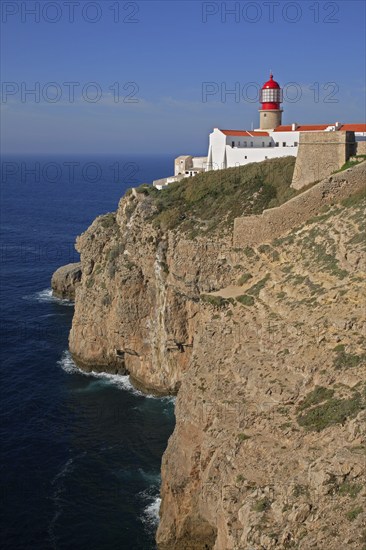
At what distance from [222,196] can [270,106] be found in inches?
572

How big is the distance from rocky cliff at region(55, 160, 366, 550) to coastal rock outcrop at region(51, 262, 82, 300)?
857 inches

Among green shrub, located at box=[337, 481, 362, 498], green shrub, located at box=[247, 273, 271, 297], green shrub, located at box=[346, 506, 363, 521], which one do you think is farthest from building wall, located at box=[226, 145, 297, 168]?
green shrub, located at box=[346, 506, 363, 521]

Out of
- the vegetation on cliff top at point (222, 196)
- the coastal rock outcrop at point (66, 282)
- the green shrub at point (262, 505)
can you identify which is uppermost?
the vegetation on cliff top at point (222, 196)

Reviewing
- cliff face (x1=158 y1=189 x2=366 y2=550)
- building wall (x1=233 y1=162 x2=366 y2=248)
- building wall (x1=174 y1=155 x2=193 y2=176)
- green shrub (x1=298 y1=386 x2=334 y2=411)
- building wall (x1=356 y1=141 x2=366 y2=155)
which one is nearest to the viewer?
cliff face (x1=158 y1=189 x2=366 y2=550)

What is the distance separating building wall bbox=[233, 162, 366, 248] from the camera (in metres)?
35.8

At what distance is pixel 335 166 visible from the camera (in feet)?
134

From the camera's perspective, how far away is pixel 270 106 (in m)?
56.9

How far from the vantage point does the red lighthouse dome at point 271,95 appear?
183 ft

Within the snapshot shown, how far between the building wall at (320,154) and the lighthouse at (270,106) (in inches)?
603

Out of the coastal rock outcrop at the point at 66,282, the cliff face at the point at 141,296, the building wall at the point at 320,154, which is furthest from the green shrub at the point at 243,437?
the coastal rock outcrop at the point at 66,282

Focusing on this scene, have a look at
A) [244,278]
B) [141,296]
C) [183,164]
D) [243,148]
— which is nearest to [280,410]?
[244,278]

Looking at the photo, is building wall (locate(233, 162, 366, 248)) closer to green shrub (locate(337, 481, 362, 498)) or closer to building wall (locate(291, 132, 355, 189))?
building wall (locate(291, 132, 355, 189))

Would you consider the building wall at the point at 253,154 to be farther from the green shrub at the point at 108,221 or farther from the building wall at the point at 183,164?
the green shrub at the point at 108,221

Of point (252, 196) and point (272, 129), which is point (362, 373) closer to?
point (252, 196)
